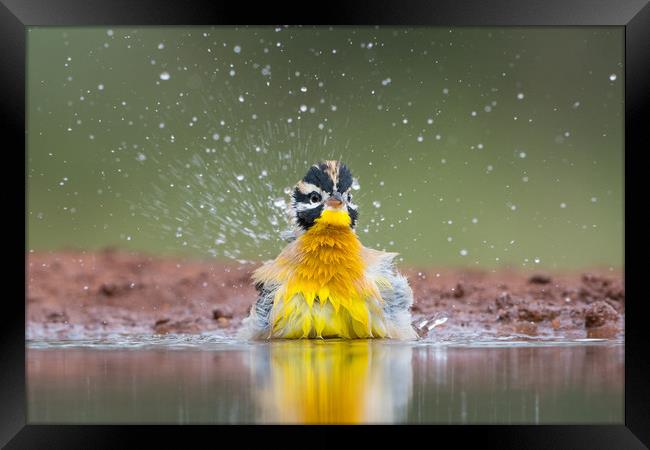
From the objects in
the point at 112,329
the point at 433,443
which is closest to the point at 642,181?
the point at 433,443

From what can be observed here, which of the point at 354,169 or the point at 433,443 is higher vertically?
the point at 354,169

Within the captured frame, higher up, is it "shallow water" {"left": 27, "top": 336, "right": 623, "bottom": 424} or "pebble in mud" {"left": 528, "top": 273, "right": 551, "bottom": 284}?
"pebble in mud" {"left": 528, "top": 273, "right": 551, "bottom": 284}

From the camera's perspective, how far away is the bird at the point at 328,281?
507 cm

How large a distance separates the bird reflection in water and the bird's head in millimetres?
1223

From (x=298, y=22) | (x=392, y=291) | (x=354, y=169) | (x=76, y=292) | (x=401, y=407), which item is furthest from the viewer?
(x=76, y=292)

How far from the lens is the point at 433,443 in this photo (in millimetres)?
3439

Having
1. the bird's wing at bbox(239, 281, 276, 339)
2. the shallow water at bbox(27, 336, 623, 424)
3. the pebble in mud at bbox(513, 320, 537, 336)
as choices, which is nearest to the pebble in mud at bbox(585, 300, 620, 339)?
the pebble in mud at bbox(513, 320, 537, 336)

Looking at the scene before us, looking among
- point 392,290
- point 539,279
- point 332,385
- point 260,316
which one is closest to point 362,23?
point 332,385

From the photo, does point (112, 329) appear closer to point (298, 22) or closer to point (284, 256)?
point (284, 256)

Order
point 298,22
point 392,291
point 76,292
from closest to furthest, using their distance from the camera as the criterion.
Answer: point 298,22, point 392,291, point 76,292

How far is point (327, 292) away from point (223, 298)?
7.22 ft

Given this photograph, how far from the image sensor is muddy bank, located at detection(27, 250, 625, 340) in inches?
240

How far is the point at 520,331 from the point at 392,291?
1.37 metres

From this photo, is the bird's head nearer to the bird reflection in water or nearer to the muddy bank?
the muddy bank
